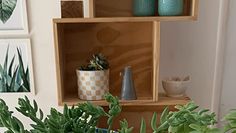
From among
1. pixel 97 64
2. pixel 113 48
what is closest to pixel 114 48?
pixel 113 48

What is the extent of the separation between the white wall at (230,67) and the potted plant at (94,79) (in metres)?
0.49

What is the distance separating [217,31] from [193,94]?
26cm

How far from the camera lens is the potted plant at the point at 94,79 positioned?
32.9 inches

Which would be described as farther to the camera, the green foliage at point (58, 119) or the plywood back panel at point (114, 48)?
the plywood back panel at point (114, 48)

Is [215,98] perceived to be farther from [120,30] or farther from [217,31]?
[120,30]

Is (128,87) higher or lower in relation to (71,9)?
lower

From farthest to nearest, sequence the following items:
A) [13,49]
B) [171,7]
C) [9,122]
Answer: [13,49]
[171,7]
[9,122]

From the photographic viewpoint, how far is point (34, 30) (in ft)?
3.31

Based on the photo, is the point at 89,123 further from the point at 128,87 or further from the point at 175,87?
the point at 175,87

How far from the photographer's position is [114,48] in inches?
37.3

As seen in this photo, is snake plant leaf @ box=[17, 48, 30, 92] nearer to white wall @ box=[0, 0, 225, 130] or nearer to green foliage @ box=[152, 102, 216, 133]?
white wall @ box=[0, 0, 225, 130]

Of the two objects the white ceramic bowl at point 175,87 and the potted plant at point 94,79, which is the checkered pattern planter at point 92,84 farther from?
the white ceramic bowl at point 175,87

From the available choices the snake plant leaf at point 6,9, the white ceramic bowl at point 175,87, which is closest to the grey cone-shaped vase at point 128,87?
the white ceramic bowl at point 175,87

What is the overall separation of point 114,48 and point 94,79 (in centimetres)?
17
